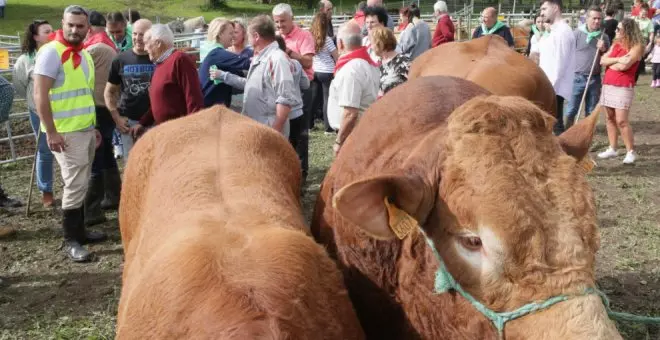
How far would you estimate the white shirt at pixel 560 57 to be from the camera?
8.60 m

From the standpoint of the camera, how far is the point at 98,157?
6.95 meters

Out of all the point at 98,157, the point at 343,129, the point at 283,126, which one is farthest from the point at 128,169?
the point at 98,157

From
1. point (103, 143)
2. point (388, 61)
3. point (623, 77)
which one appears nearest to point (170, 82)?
point (103, 143)

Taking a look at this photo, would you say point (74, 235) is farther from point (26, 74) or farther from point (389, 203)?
point (389, 203)

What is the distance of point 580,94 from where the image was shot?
1004 cm

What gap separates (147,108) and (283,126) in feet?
4.54

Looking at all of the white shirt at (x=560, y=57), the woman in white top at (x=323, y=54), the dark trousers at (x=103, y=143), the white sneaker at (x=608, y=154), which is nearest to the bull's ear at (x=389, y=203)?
the dark trousers at (x=103, y=143)

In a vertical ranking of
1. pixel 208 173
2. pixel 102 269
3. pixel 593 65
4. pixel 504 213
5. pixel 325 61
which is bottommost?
pixel 102 269

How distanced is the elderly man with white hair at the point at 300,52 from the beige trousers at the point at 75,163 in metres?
2.49

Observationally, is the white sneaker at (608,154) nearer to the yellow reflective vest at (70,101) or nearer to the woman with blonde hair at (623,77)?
the woman with blonde hair at (623,77)

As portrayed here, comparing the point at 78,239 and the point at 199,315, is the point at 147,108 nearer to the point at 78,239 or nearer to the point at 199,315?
the point at 78,239

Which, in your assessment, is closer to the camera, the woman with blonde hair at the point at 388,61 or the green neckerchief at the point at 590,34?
the woman with blonde hair at the point at 388,61

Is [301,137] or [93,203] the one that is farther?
[301,137]

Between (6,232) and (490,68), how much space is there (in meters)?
5.27
